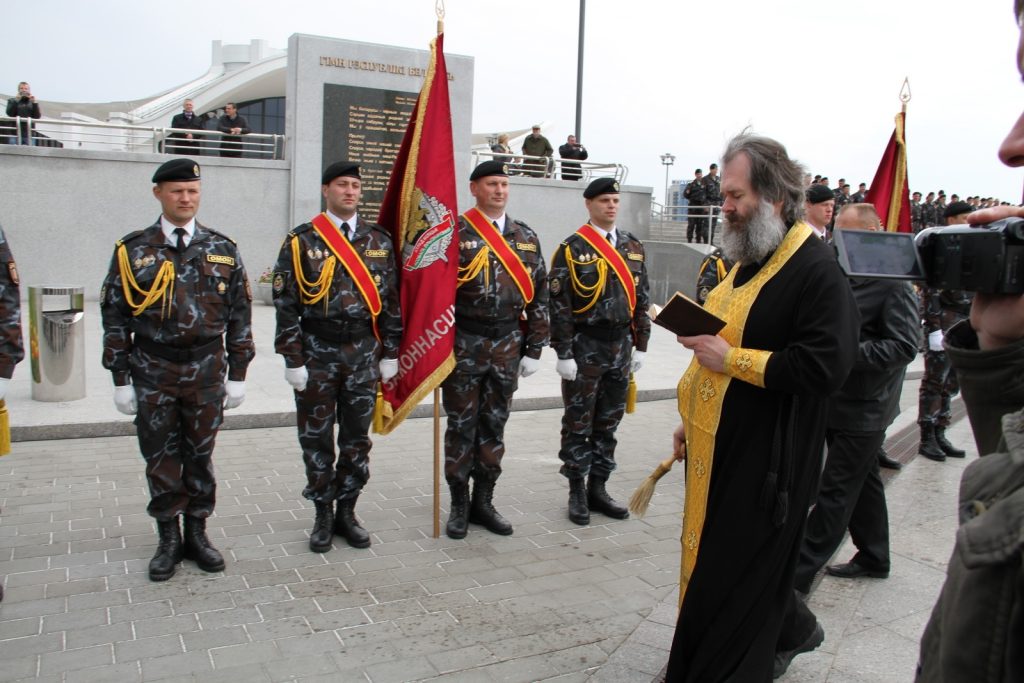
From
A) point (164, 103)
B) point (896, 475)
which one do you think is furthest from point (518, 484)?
point (164, 103)

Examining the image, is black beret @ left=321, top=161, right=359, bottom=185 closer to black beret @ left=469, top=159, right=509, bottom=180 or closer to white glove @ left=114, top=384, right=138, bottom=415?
black beret @ left=469, top=159, right=509, bottom=180

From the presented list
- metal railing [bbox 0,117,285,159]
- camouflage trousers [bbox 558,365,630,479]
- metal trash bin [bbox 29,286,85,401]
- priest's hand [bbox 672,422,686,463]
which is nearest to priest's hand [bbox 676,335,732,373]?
priest's hand [bbox 672,422,686,463]

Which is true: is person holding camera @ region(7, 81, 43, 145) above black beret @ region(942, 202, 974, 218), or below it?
above

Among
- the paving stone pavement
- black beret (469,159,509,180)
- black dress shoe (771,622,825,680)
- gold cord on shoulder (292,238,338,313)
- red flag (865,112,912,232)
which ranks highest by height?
red flag (865,112,912,232)

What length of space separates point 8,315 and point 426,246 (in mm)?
2303

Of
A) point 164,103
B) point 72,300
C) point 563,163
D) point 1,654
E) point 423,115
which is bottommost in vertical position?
point 1,654

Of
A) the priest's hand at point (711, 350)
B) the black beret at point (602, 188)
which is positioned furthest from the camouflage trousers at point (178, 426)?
the priest's hand at point (711, 350)

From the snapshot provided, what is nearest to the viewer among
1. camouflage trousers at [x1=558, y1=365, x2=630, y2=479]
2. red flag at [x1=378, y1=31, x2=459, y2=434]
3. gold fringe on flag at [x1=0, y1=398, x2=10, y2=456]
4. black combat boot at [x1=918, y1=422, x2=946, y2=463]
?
gold fringe on flag at [x1=0, y1=398, x2=10, y2=456]

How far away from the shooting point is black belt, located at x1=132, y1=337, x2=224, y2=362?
4.56 m

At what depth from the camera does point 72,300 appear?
8086mm

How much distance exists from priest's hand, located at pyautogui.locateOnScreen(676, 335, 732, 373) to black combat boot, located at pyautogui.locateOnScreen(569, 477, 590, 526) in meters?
2.79

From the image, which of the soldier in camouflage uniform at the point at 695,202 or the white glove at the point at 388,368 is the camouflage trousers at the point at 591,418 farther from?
the soldier in camouflage uniform at the point at 695,202

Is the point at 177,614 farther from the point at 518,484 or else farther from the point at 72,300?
the point at 72,300

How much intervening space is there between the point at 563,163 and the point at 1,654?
1781 cm
